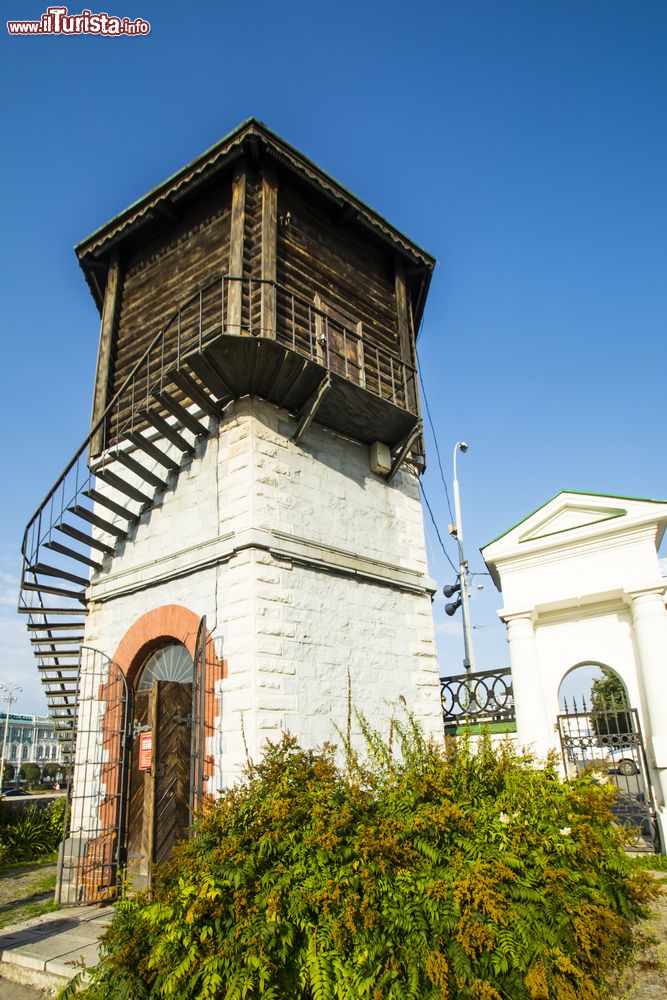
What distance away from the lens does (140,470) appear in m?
9.62

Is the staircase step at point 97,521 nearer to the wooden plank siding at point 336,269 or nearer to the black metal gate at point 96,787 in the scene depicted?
the black metal gate at point 96,787

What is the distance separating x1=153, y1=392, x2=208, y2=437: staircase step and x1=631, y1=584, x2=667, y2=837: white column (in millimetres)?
7255

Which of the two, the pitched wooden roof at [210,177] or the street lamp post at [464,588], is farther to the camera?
the street lamp post at [464,588]

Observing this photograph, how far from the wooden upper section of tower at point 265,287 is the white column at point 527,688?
3.91 meters

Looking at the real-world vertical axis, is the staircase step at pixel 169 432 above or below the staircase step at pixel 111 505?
above

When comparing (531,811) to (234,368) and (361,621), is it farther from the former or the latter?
(234,368)

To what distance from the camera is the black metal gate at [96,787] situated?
8945 mm

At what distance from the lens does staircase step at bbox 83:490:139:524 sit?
963cm

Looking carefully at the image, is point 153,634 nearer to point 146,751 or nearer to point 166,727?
point 166,727

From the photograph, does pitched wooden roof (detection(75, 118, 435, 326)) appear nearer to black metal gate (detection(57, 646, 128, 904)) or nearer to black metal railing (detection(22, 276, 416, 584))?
black metal railing (detection(22, 276, 416, 584))

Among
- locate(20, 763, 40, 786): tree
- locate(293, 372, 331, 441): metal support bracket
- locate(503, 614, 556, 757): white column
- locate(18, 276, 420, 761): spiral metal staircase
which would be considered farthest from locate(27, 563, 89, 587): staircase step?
locate(20, 763, 40, 786): tree

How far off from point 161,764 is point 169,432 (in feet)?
15.0

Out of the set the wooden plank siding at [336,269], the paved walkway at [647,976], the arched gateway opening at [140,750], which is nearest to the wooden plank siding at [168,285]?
the wooden plank siding at [336,269]

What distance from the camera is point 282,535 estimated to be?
9.02m
